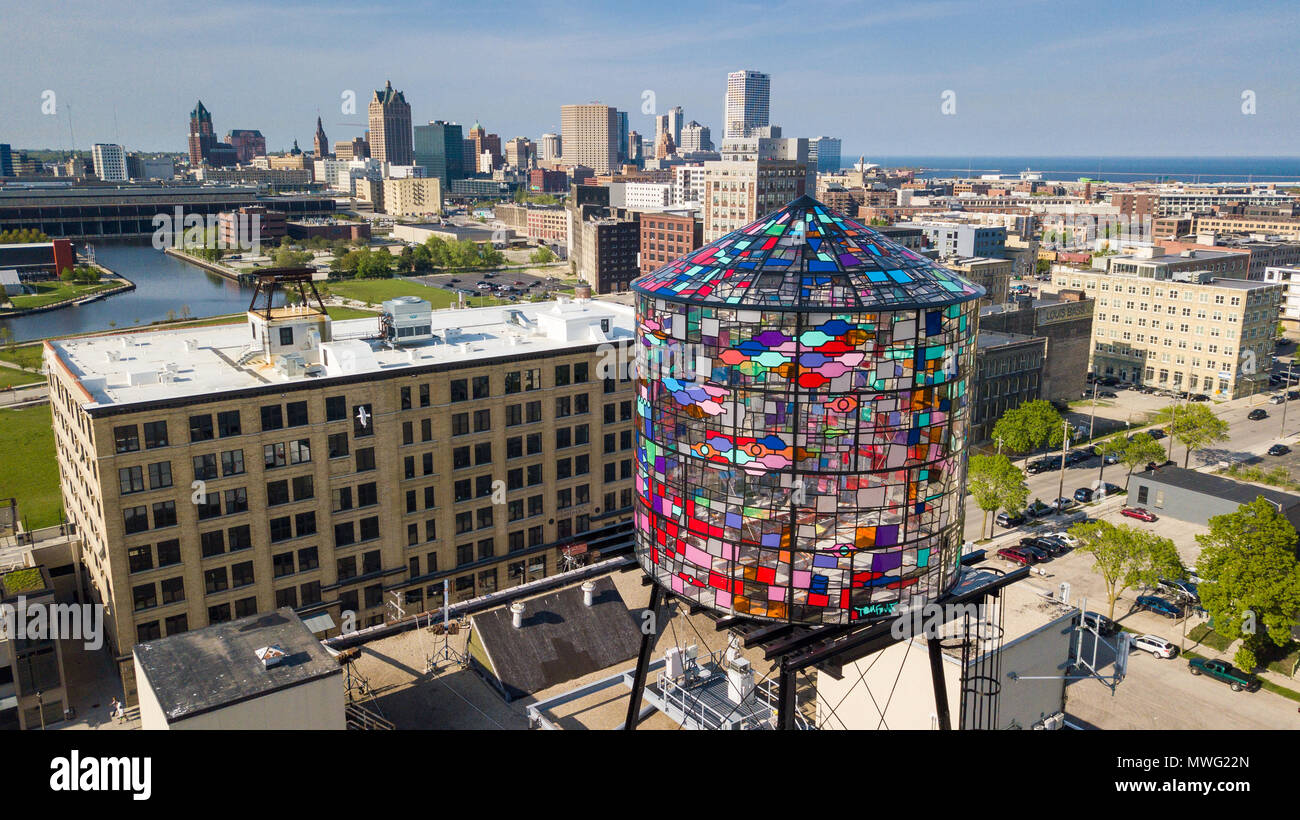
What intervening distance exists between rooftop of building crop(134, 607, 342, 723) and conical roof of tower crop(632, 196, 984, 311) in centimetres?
1533

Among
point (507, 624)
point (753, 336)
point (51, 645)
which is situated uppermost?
point (753, 336)

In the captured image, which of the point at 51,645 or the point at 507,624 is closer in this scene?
the point at 507,624

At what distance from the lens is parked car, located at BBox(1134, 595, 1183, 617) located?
5409 cm

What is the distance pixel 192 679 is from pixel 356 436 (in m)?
22.4

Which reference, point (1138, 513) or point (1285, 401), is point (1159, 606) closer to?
point (1138, 513)

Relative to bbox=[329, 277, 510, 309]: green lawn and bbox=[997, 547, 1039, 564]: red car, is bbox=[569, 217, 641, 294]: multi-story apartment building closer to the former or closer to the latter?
bbox=[329, 277, 510, 309]: green lawn

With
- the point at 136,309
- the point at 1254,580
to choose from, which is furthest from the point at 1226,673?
the point at 136,309

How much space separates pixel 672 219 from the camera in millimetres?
173125

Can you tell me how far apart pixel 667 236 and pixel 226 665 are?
15309 cm

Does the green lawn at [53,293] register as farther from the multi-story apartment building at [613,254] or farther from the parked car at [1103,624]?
the parked car at [1103,624]

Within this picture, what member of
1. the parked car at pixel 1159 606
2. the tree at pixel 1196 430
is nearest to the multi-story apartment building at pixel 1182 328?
the tree at pixel 1196 430

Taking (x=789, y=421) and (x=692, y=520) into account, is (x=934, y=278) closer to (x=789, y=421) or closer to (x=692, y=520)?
(x=789, y=421)

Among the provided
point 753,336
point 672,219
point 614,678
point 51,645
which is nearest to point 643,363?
point 753,336
